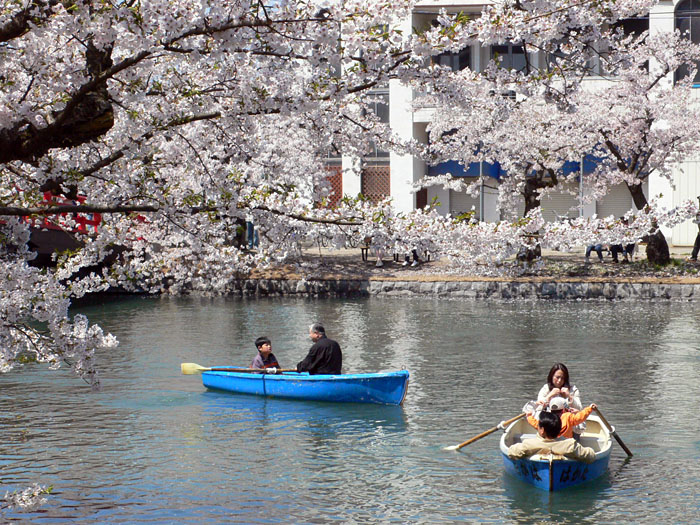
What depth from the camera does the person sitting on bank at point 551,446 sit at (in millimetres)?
11172

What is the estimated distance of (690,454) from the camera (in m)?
12.8

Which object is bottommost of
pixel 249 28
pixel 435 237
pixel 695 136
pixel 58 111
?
pixel 435 237

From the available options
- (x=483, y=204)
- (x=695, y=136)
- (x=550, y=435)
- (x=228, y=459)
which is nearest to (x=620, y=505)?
(x=550, y=435)

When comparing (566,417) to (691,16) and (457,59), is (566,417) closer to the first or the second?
(691,16)

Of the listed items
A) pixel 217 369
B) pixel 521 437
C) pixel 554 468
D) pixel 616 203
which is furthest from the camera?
pixel 616 203

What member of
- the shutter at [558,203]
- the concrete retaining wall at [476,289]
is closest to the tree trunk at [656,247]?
the concrete retaining wall at [476,289]

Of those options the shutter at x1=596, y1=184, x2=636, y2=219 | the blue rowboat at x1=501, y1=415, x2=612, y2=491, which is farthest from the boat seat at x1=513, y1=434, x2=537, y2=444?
the shutter at x1=596, y1=184, x2=636, y2=219


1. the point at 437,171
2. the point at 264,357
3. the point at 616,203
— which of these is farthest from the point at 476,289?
the point at 264,357

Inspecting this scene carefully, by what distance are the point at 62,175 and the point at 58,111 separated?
123cm

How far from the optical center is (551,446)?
1128 centimetres

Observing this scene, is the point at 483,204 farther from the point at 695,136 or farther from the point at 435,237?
the point at 435,237

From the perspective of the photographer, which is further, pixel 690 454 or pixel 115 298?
pixel 115 298

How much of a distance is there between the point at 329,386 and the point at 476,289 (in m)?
15.4

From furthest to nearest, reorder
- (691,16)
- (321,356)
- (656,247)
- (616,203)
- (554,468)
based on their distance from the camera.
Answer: (616,203), (691,16), (656,247), (321,356), (554,468)
